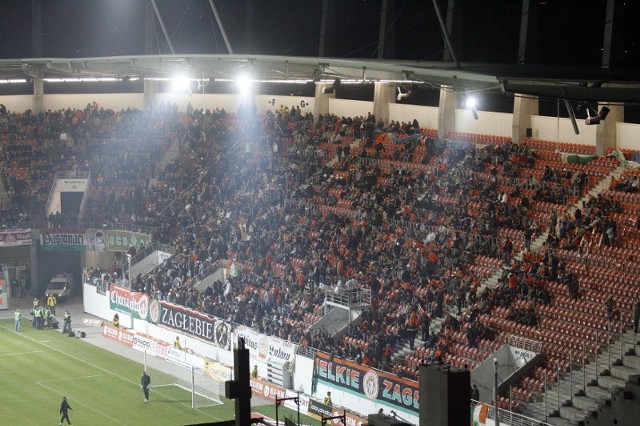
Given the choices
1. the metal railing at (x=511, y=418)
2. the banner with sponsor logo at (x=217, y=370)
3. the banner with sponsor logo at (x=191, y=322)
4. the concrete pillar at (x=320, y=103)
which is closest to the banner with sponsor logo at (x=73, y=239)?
the banner with sponsor logo at (x=191, y=322)

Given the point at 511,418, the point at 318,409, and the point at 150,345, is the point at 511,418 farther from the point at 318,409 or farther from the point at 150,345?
the point at 150,345

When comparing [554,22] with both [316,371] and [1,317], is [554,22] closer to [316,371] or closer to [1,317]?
[316,371]

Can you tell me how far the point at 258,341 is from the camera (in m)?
40.9

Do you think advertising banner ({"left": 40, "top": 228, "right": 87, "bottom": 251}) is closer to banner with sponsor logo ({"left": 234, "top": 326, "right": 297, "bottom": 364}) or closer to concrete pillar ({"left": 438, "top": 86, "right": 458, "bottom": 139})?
banner with sponsor logo ({"left": 234, "top": 326, "right": 297, "bottom": 364})

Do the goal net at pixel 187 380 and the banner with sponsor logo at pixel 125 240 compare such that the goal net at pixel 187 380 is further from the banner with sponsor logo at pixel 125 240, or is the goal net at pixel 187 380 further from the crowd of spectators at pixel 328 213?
the banner with sponsor logo at pixel 125 240

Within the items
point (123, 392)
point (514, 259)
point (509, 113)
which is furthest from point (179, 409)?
point (509, 113)

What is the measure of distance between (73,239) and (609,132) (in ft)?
93.4

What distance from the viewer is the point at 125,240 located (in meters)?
55.6

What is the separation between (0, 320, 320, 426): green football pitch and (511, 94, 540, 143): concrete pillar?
45.2 feet

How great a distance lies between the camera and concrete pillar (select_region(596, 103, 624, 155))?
3941cm

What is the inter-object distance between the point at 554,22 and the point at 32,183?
41838 mm

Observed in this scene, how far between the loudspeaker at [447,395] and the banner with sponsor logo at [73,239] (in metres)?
45.0

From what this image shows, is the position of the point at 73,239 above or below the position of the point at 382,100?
below

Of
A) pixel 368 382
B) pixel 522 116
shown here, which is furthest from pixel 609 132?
pixel 368 382
